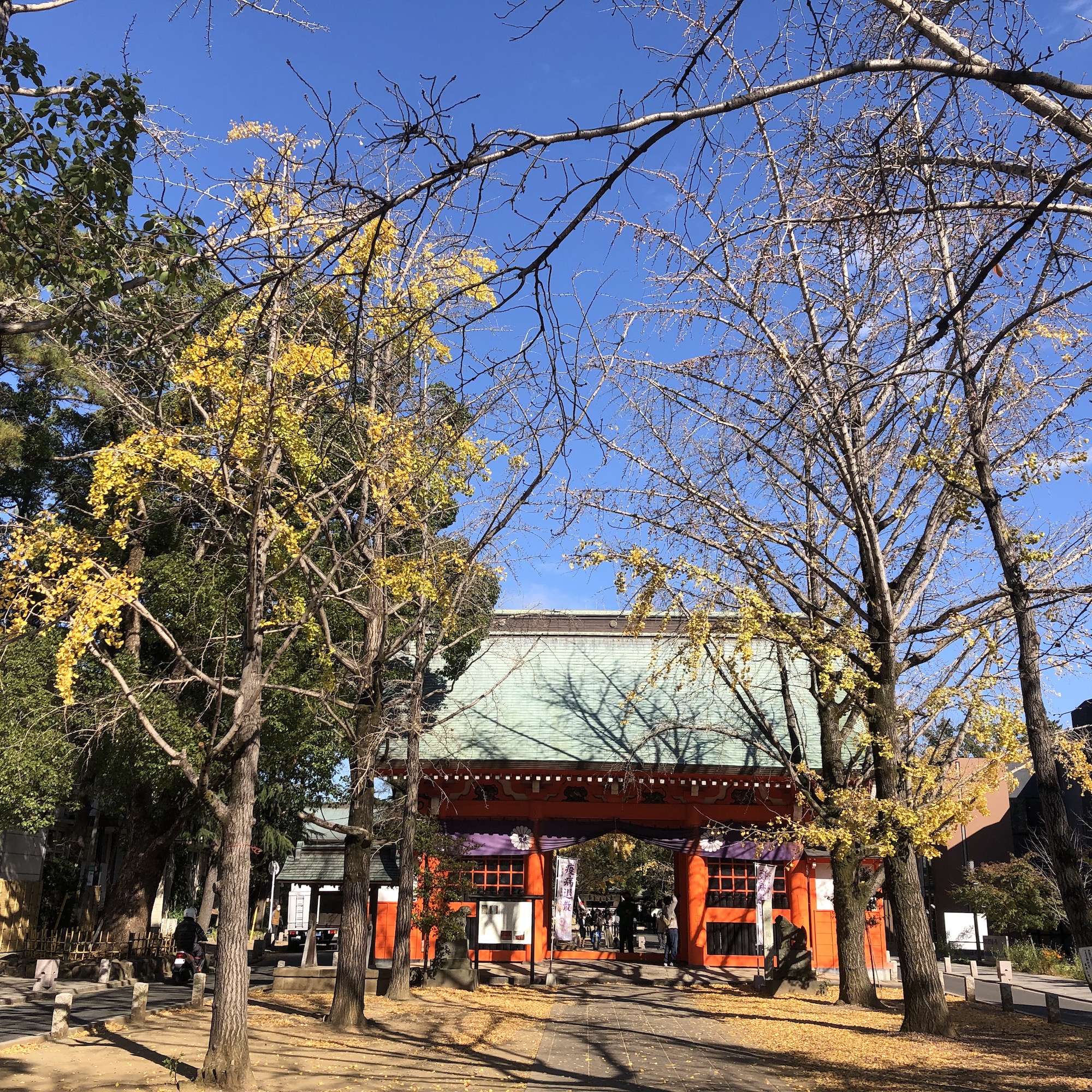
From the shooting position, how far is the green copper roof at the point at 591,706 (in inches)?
736

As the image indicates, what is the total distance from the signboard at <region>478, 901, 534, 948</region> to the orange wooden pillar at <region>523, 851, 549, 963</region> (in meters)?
1.84

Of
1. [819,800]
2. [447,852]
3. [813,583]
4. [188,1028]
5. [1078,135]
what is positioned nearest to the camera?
[1078,135]

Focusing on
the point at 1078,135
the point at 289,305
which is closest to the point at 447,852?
the point at 289,305

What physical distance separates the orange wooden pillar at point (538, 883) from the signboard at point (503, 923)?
6.05ft

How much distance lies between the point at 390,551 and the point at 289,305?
6020 mm

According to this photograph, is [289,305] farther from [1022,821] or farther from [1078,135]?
[1022,821]

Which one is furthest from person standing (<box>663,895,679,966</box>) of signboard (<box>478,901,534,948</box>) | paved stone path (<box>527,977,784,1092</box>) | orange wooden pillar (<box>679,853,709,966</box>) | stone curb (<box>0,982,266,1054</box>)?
stone curb (<box>0,982,266,1054</box>)

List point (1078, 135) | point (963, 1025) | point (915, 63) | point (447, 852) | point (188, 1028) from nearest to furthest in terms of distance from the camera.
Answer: point (915, 63) → point (1078, 135) → point (188, 1028) → point (963, 1025) → point (447, 852)

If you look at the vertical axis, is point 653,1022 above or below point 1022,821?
below

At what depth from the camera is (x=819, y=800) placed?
14.4 m

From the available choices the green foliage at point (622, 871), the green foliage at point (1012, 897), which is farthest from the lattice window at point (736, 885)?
the green foliage at point (622, 871)

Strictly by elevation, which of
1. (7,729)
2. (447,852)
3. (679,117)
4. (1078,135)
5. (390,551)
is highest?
(390,551)

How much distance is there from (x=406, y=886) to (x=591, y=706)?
22.7ft

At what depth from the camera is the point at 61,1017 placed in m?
10.9
